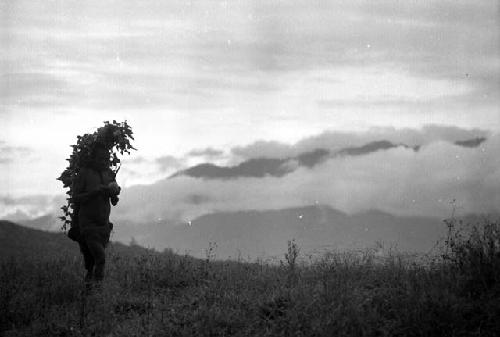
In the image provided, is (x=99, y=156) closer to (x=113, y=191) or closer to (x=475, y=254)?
(x=113, y=191)

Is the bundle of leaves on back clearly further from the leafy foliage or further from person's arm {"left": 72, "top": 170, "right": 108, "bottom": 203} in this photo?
the leafy foliage

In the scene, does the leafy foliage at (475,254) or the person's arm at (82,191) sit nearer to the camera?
the leafy foliage at (475,254)

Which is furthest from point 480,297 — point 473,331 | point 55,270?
point 55,270

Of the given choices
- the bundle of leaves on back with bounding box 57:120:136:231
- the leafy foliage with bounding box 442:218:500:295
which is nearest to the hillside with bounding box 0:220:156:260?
the bundle of leaves on back with bounding box 57:120:136:231

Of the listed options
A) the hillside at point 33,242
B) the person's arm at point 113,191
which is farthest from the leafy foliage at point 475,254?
the hillside at point 33,242

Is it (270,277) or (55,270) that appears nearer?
(270,277)

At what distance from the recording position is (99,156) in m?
9.73

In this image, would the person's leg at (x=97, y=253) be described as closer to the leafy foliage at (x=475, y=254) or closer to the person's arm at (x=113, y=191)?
the person's arm at (x=113, y=191)

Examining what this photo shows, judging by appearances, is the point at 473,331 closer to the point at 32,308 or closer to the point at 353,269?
the point at 353,269

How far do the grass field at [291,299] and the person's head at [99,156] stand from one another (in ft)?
6.86

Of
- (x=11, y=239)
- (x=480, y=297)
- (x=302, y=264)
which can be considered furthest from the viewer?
(x=11, y=239)

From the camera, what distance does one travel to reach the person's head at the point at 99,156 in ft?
31.9

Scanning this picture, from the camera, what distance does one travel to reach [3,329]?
7.83m

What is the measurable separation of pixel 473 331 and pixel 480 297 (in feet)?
2.17
